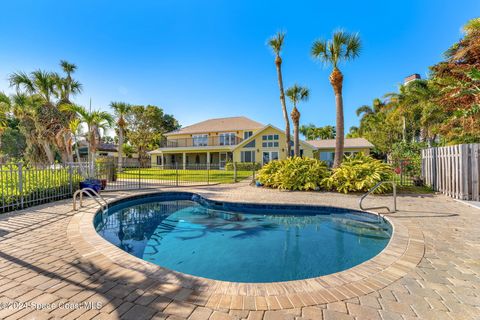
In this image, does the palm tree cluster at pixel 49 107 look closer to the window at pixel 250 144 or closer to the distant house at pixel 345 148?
the window at pixel 250 144

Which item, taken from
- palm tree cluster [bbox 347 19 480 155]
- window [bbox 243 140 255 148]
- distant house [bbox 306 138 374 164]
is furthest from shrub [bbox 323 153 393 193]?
distant house [bbox 306 138 374 164]

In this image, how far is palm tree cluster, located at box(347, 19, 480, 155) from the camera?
10.3 metres

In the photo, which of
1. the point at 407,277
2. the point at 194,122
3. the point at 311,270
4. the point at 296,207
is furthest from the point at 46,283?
the point at 194,122

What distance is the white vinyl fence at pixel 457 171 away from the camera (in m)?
7.90

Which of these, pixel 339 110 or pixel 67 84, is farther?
pixel 67 84

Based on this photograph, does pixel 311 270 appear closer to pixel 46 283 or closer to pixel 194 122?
pixel 46 283

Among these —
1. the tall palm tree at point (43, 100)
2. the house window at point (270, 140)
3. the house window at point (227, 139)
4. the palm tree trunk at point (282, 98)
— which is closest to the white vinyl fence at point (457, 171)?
the palm tree trunk at point (282, 98)

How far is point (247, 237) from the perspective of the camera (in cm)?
611

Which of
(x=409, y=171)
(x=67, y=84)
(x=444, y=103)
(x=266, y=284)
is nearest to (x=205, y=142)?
(x=67, y=84)

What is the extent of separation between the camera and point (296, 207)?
847 cm

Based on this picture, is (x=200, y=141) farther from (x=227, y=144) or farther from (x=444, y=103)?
(x=444, y=103)

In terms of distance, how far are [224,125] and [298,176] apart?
2384 cm

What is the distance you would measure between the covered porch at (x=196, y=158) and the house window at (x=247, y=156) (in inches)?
86.6

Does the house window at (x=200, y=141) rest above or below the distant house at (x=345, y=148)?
above
